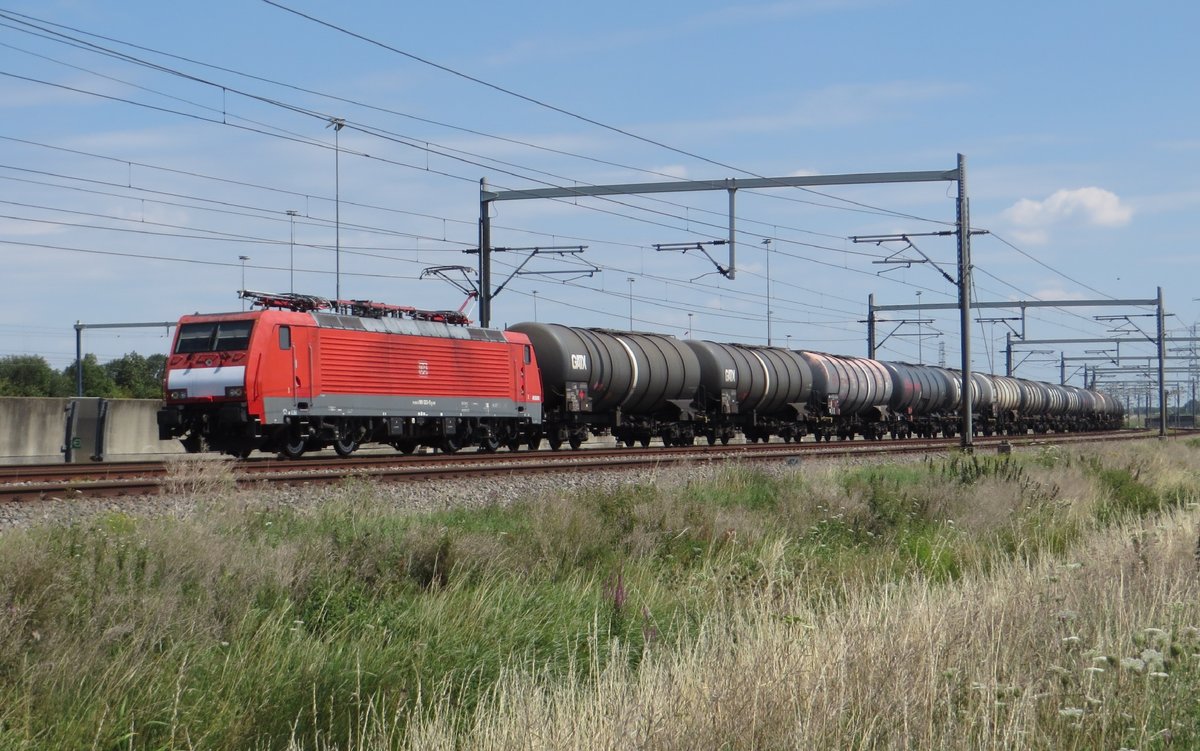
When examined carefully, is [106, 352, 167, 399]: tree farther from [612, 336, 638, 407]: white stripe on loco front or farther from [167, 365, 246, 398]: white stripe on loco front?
[167, 365, 246, 398]: white stripe on loco front

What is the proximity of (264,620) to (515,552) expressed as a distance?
3.30 m

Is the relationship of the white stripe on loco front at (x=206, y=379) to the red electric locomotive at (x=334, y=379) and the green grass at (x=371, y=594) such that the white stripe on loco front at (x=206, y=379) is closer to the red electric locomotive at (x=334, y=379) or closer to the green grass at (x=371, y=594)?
the red electric locomotive at (x=334, y=379)

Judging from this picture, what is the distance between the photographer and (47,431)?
26688 millimetres

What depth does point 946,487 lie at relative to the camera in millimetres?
16438

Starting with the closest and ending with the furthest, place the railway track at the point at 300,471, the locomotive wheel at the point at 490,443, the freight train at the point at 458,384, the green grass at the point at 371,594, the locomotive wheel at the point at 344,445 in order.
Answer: the green grass at the point at 371,594 → the railway track at the point at 300,471 → the freight train at the point at 458,384 → the locomotive wheel at the point at 344,445 → the locomotive wheel at the point at 490,443

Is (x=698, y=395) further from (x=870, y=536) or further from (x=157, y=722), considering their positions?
(x=157, y=722)

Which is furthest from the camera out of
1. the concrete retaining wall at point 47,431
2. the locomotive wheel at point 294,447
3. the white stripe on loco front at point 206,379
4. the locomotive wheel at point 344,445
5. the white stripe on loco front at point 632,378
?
the white stripe on loco front at point 632,378

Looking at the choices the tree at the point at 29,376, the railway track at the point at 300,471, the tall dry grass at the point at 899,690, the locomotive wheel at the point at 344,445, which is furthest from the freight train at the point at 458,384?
the tree at the point at 29,376

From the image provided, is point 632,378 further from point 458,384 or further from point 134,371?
point 134,371

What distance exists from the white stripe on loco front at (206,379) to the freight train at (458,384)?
28 millimetres

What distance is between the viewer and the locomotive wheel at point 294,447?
23938 mm

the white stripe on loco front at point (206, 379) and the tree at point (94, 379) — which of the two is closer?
the white stripe on loco front at point (206, 379)

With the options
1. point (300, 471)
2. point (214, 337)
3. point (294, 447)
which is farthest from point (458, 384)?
point (300, 471)

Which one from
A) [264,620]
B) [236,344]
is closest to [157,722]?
[264,620]
